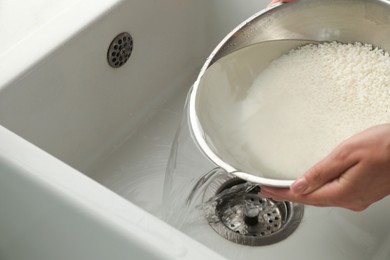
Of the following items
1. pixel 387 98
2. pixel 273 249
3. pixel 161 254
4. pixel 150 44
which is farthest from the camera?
pixel 150 44

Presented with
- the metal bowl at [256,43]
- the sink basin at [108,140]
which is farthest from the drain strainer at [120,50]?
the metal bowl at [256,43]

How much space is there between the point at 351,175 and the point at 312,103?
0.41 ft

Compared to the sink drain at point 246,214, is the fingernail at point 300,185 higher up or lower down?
higher up

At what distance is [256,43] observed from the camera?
2.02 feet

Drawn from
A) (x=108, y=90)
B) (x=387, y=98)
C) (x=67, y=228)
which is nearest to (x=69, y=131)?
(x=108, y=90)

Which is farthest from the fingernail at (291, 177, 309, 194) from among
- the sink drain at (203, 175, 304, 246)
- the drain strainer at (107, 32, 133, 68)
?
the drain strainer at (107, 32, 133, 68)

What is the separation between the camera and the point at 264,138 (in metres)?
0.55

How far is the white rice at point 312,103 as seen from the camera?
1.76 ft

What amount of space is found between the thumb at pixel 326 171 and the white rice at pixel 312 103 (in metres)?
0.05

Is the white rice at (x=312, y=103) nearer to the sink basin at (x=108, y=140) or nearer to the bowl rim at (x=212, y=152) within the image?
the bowl rim at (x=212, y=152)

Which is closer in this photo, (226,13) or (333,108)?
(333,108)

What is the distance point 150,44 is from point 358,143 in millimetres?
382

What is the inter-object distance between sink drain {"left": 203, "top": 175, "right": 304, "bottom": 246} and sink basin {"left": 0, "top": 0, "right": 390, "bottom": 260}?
0.01 metres

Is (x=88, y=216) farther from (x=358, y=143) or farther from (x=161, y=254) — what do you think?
(x=358, y=143)
